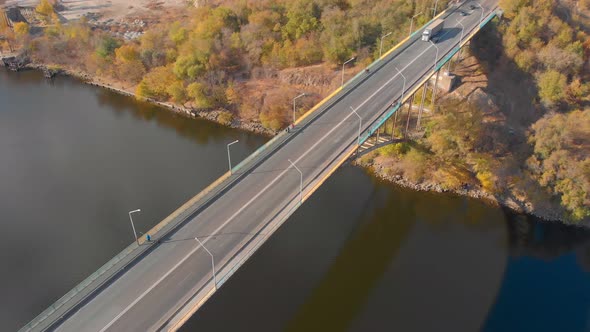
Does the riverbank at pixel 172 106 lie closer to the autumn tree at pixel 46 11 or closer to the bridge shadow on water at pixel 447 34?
the autumn tree at pixel 46 11

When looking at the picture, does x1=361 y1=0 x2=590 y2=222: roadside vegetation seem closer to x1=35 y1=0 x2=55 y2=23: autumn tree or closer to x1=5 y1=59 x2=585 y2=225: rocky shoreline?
x1=5 y1=59 x2=585 y2=225: rocky shoreline

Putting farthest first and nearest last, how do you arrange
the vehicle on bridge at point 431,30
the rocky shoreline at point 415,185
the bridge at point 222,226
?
1. the vehicle on bridge at point 431,30
2. the rocky shoreline at point 415,185
3. the bridge at point 222,226

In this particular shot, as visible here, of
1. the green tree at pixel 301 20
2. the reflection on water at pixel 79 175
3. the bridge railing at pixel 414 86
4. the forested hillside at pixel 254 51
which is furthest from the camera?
the green tree at pixel 301 20

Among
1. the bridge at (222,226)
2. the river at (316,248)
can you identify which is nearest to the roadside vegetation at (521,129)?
the river at (316,248)

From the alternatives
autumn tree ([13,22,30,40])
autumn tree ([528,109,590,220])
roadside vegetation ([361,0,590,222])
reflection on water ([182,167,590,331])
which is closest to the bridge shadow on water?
roadside vegetation ([361,0,590,222])

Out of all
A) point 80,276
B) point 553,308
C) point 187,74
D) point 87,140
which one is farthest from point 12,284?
point 553,308

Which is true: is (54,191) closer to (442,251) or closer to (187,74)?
(187,74)

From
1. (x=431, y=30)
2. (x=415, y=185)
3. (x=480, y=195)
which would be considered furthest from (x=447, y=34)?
(x=480, y=195)
